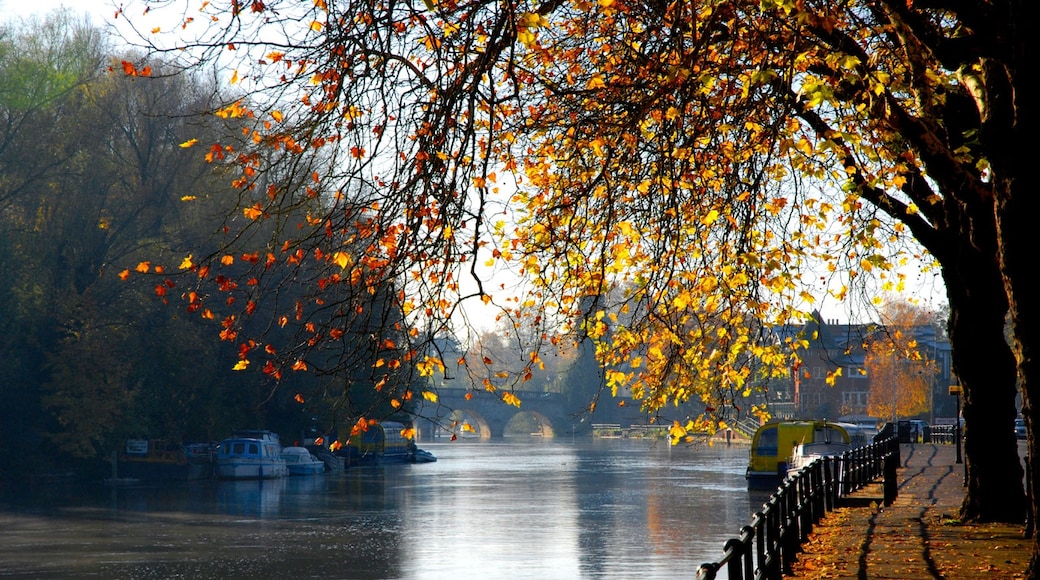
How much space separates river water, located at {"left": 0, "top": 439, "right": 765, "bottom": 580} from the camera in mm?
28641

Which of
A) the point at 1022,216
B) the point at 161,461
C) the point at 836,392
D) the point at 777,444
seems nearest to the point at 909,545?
the point at 1022,216

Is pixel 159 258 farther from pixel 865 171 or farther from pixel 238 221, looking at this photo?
pixel 865 171

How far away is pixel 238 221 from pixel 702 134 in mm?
47354

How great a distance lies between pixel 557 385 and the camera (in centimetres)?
16488

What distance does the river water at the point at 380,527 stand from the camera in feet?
94.0

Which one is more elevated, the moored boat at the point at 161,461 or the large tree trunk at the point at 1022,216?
the large tree trunk at the point at 1022,216

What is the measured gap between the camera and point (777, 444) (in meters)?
53.9

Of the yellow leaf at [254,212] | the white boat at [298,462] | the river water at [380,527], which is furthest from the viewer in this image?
the white boat at [298,462]

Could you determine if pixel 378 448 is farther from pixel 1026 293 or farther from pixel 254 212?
pixel 1026 293

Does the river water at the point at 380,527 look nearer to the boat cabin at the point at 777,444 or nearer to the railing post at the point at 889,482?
the boat cabin at the point at 777,444

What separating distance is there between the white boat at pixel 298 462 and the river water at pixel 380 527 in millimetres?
2844

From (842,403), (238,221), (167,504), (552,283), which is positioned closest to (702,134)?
(552,283)

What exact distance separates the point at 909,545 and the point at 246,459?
52.0 m

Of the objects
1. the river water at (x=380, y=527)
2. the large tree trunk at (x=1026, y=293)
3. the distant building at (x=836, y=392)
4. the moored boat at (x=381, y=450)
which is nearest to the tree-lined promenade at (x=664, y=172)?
the large tree trunk at (x=1026, y=293)
